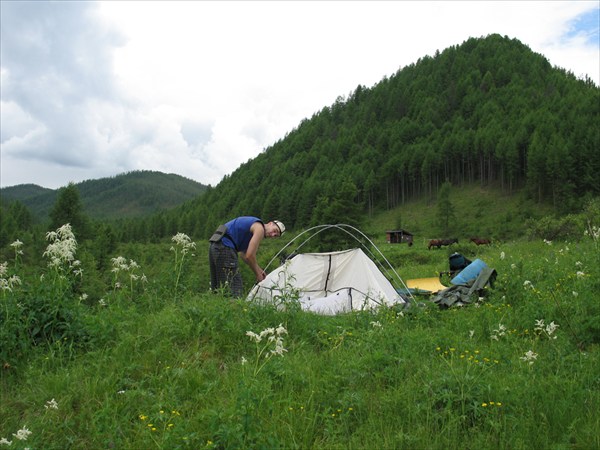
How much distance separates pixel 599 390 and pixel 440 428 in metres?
1.53

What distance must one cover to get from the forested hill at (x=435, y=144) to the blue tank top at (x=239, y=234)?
39.8 metres

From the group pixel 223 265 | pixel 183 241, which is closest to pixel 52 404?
pixel 183 241

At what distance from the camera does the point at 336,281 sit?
10.3 metres

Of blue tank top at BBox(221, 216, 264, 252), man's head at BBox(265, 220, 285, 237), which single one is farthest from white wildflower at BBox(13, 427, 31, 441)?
man's head at BBox(265, 220, 285, 237)

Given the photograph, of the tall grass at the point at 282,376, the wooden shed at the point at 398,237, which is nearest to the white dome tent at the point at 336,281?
the tall grass at the point at 282,376

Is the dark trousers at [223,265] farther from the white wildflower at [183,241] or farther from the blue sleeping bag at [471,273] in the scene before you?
the blue sleeping bag at [471,273]

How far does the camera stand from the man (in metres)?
7.94

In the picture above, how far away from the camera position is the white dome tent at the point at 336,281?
8.34 m

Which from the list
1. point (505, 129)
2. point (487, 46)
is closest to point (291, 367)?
point (505, 129)

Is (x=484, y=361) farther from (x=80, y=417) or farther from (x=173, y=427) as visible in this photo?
(x=80, y=417)

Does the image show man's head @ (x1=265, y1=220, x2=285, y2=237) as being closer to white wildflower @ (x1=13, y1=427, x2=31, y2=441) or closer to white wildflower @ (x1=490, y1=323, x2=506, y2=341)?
white wildflower @ (x1=490, y1=323, x2=506, y2=341)

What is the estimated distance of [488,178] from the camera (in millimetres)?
94125

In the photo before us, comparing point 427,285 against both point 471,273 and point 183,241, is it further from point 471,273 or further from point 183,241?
point 183,241

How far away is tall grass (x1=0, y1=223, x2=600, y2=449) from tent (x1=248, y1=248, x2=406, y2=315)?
5.76ft
